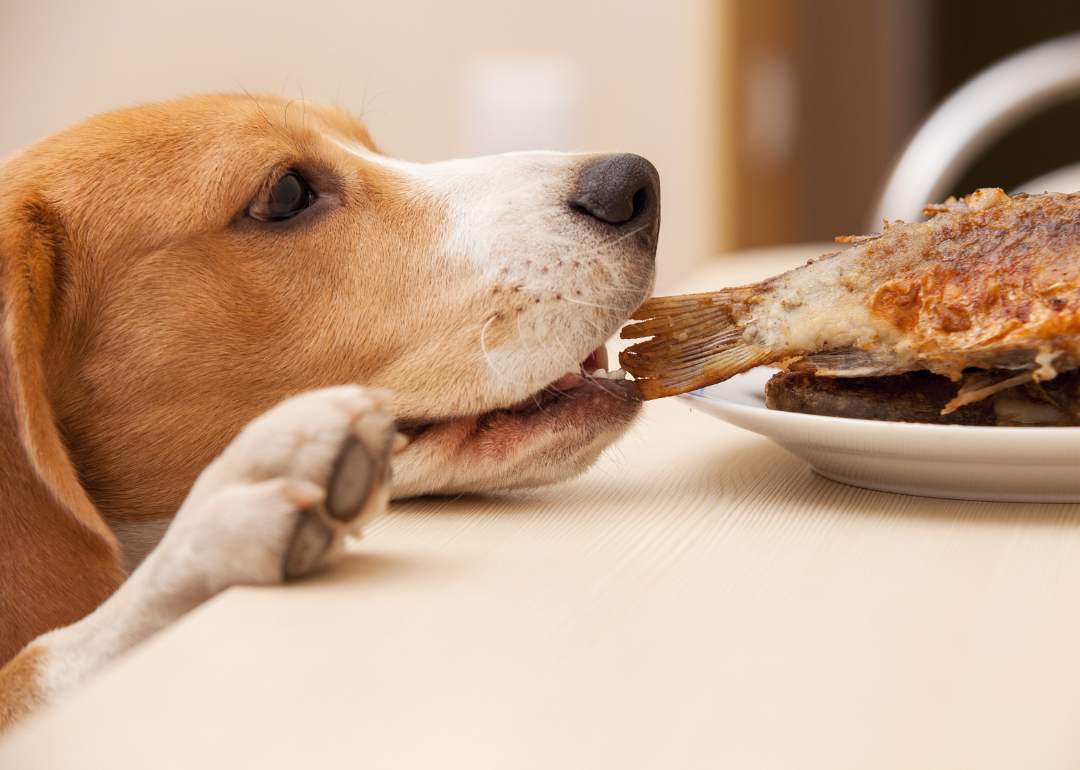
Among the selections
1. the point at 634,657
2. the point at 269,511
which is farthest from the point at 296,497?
the point at 634,657

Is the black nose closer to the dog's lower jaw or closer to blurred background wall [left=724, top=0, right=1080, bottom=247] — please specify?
the dog's lower jaw

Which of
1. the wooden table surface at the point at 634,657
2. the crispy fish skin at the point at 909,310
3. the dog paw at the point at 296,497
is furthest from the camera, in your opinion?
the crispy fish skin at the point at 909,310

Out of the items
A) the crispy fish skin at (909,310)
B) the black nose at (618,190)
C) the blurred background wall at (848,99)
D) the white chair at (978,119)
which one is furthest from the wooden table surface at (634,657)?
the blurred background wall at (848,99)

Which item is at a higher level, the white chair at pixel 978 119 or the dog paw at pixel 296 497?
the white chair at pixel 978 119

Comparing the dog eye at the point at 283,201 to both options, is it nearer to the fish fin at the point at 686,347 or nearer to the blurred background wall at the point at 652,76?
the fish fin at the point at 686,347

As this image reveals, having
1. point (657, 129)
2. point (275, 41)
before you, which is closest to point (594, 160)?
point (275, 41)

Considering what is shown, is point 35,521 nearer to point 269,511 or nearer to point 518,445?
point 269,511
